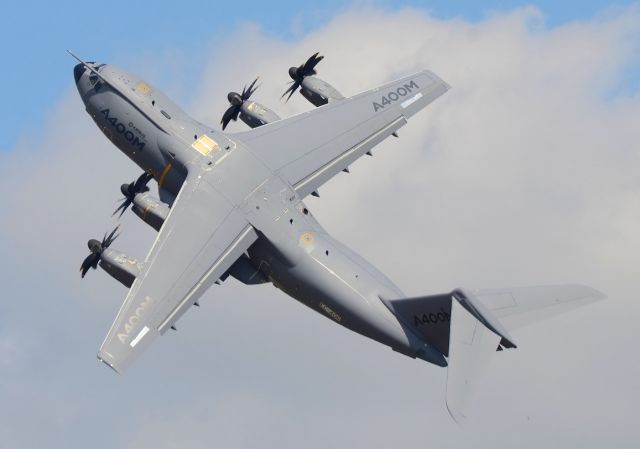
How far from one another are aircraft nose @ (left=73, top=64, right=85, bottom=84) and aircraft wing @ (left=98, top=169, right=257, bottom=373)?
909cm

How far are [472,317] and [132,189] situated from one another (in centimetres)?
1772

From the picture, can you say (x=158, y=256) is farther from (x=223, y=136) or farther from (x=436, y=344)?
(x=436, y=344)

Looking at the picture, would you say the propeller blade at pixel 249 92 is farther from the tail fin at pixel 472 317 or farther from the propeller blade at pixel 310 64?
the tail fin at pixel 472 317

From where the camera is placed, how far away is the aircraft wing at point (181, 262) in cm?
6838

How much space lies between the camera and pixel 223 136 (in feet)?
249

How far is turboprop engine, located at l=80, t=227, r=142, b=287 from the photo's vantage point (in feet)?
234

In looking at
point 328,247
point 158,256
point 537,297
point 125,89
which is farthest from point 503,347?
point 125,89

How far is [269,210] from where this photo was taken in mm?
72750

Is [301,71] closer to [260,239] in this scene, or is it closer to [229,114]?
[229,114]

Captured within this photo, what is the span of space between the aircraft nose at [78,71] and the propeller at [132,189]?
686 cm

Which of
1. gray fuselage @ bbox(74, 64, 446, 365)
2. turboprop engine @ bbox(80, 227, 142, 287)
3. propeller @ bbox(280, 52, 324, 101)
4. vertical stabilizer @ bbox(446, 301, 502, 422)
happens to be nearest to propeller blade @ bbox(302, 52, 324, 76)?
propeller @ bbox(280, 52, 324, 101)

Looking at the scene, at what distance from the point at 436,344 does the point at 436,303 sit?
2.42 meters

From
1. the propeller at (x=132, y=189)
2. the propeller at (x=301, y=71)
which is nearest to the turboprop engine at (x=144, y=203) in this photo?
the propeller at (x=132, y=189)

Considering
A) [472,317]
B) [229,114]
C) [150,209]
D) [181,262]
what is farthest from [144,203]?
[472,317]
